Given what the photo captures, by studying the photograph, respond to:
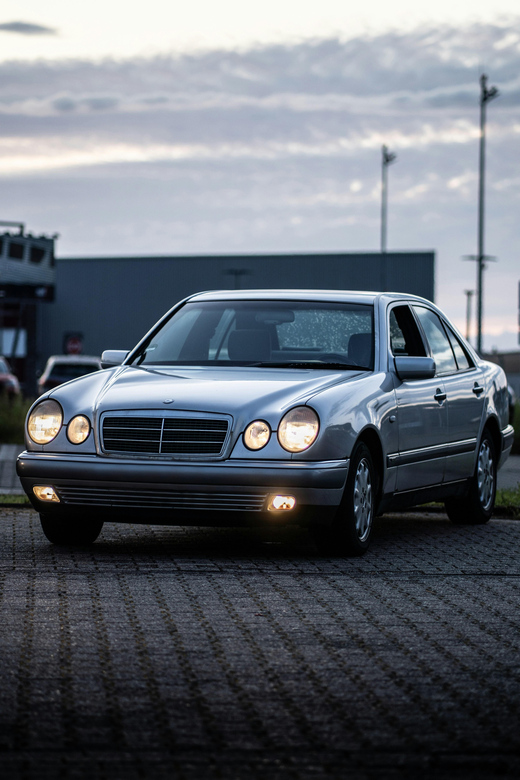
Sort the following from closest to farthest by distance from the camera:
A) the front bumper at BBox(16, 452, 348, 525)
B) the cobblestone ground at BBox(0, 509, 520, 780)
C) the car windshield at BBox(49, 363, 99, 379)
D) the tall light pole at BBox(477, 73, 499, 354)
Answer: the cobblestone ground at BBox(0, 509, 520, 780) < the front bumper at BBox(16, 452, 348, 525) < the car windshield at BBox(49, 363, 99, 379) < the tall light pole at BBox(477, 73, 499, 354)

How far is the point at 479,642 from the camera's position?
18.5 ft

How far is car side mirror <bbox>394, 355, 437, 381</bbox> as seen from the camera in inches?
344

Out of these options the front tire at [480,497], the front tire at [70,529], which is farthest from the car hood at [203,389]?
the front tire at [480,497]

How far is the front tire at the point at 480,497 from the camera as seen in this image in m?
10.3

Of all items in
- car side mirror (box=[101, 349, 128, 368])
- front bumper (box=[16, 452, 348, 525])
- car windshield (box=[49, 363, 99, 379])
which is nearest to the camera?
front bumper (box=[16, 452, 348, 525])

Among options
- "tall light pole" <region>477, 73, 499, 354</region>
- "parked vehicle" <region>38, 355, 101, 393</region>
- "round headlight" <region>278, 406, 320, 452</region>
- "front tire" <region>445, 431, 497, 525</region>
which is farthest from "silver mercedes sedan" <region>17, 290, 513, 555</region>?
"tall light pole" <region>477, 73, 499, 354</region>

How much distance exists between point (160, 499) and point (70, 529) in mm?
923

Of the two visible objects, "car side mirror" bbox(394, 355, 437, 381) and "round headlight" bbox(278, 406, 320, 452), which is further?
"car side mirror" bbox(394, 355, 437, 381)

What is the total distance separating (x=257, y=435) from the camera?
25.0ft

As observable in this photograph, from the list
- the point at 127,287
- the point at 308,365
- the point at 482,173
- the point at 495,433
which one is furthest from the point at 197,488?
the point at 127,287

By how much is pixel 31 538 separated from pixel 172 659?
3.78 metres

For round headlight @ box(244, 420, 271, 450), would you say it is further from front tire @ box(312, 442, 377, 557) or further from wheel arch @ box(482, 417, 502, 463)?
wheel arch @ box(482, 417, 502, 463)

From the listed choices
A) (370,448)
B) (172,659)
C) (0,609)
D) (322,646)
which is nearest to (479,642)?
(322,646)

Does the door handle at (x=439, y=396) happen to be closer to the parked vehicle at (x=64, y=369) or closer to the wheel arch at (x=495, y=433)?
the wheel arch at (x=495, y=433)
